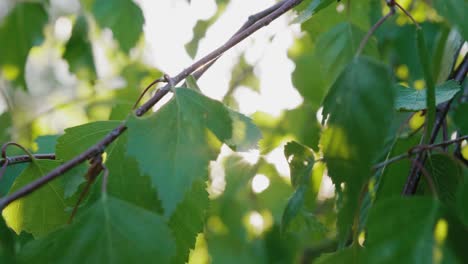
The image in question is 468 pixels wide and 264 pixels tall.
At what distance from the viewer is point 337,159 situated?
42 centimetres

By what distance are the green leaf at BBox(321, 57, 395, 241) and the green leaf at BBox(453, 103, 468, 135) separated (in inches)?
13.8

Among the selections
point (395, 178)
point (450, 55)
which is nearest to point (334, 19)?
point (450, 55)

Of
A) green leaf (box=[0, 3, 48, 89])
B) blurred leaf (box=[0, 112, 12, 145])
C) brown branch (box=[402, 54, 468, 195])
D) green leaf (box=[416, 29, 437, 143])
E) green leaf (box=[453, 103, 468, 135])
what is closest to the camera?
green leaf (box=[416, 29, 437, 143])

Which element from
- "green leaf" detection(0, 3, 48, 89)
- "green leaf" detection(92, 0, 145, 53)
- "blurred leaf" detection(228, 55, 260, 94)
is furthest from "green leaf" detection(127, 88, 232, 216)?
"blurred leaf" detection(228, 55, 260, 94)

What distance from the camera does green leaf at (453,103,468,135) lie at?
0.72 m

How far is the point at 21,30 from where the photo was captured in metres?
1.27

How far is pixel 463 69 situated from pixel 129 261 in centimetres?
51

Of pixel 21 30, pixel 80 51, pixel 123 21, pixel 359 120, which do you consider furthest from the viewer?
pixel 80 51

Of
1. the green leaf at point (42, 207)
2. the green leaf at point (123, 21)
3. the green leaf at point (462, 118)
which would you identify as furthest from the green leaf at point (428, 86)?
the green leaf at point (123, 21)

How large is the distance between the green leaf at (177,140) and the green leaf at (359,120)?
0.10 metres

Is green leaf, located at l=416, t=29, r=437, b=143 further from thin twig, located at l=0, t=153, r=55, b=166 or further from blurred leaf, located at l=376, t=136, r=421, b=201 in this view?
thin twig, located at l=0, t=153, r=55, b=166

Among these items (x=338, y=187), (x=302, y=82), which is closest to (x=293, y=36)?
(x=302, y=82)

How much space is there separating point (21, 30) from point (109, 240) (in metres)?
0.96

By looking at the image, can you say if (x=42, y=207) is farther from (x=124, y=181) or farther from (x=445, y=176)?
(x=445, y=176)
